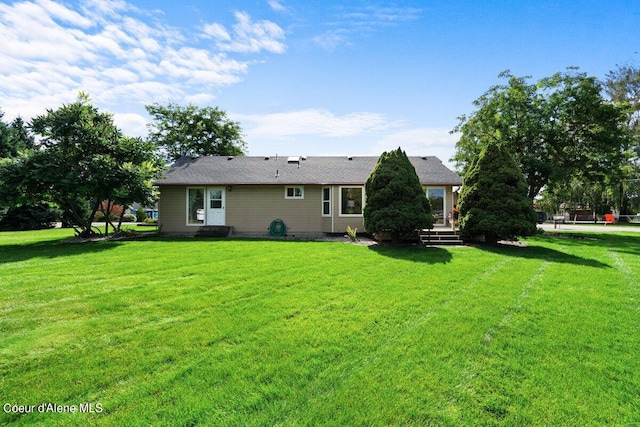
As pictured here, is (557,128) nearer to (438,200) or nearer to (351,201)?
(438,200)

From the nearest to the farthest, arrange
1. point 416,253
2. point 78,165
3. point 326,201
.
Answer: point 416,253 → point 78,165 → point 326,201

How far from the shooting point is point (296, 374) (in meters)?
2.82

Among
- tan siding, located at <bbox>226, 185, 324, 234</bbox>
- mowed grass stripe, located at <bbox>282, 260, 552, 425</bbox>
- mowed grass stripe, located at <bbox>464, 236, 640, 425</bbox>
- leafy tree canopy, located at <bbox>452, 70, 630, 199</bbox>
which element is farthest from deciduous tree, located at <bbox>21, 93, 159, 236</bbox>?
leafy tree canopy, located at <bbox>452, 70, 630, 199</bbox>

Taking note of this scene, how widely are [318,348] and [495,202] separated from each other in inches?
401

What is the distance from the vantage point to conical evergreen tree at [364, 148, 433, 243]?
35.2 ft

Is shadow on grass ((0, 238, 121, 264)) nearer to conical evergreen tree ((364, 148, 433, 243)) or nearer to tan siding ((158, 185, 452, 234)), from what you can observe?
tan siding ((158, 185, 452, 234))

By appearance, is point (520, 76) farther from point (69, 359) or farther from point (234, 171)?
point (69, 359)

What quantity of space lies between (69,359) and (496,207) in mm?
11921

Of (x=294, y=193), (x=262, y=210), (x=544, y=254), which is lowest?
(x=544, y=254)

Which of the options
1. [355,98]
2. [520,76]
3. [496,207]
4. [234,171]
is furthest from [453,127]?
[234,171]

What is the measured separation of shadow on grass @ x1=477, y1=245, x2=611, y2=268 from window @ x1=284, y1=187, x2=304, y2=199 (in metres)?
7.81

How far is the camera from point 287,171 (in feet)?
52.6

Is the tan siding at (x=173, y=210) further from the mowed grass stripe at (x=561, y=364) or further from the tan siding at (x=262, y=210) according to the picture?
the mowed grass stripe at (x=561, y=364)

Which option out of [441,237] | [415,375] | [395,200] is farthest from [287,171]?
[415,375]
